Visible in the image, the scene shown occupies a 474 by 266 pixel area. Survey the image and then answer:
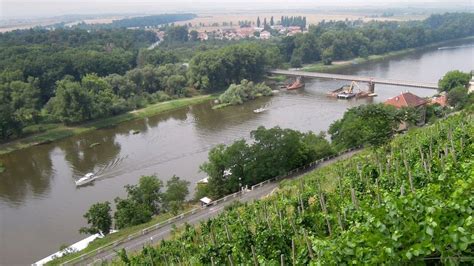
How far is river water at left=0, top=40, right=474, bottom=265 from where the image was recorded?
1619 centimetres

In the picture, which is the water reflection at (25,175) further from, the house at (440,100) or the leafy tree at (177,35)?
the leafy tree at (177,35)

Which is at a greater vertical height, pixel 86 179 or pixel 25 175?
pixel 86 179

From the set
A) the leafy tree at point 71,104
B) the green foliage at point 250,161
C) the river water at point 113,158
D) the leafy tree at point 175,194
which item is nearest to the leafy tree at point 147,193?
the leafy tree at point 175,194

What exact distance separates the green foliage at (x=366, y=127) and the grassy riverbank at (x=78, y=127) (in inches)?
611

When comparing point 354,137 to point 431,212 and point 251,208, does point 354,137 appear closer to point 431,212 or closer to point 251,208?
point 251,208

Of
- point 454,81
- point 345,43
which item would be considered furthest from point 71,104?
point 345,43

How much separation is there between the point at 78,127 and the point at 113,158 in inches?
270

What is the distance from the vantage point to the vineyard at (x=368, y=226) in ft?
12.9

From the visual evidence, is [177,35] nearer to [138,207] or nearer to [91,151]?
[91,151]

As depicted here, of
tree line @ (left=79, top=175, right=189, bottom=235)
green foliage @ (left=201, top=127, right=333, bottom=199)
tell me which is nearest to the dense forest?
tree line @ (left=79, top=175, right=189, bottom=235)

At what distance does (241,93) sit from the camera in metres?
33.9

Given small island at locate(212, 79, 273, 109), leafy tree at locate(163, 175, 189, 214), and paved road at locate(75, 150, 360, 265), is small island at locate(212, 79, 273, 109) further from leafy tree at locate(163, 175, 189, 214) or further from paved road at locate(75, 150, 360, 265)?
paved road at locate(75, 150, 360, 265)

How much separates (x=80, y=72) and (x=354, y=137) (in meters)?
25.5

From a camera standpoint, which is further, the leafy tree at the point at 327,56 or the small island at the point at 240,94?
the leafy tree at the point at 327,56
